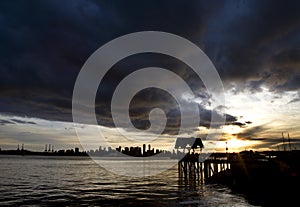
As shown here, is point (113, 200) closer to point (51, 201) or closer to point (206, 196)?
point (51, 201)

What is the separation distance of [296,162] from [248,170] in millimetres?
7454

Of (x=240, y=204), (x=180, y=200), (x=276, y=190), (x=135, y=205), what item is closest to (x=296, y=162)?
(x=276, y=190)

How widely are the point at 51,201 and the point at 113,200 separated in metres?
7.14

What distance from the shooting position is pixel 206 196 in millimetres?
33281

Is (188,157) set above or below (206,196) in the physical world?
above

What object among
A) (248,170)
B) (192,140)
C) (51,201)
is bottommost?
(51,201)

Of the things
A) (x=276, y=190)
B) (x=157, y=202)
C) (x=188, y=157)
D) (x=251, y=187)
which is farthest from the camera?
(x=188, y=157)

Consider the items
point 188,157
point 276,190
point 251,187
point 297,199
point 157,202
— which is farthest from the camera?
point 188,157

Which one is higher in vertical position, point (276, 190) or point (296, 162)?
point (296, 162)

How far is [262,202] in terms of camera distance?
94.5ft

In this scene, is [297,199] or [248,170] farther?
[248,170]

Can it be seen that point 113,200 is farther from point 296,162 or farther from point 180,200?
point 296,162

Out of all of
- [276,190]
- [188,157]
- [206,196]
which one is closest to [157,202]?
[206,196]

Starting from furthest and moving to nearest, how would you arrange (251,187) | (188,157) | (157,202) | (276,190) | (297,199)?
(188,157) < (251,187) < (276,190) < (157,202) < (297,199)
